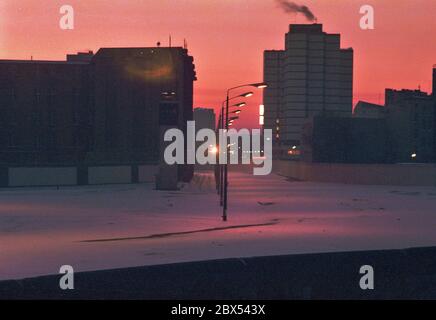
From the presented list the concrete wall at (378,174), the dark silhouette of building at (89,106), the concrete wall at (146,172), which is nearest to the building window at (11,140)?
the dark silhouette of building at (89,106)

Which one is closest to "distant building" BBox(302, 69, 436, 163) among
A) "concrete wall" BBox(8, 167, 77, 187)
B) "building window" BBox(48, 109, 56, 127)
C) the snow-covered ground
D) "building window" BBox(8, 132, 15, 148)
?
"building window" BBox(48, 109, 56, 127)

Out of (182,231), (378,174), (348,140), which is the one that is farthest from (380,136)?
(182,231)

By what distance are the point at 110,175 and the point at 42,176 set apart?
9.24 meters

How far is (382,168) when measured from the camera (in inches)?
3880

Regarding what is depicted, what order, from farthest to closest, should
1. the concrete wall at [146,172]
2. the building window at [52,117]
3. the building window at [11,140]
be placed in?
the building window at [52,117]
the concrete wall at [146,172]
the building window at [11,140]

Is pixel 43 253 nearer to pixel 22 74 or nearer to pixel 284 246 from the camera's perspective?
pixel 284 246

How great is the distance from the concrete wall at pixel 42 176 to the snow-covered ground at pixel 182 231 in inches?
1080

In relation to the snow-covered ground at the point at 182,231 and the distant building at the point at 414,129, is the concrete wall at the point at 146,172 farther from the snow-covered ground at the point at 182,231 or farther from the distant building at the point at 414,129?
the distant building at the point at 414,129

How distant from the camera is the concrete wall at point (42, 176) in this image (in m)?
86.7

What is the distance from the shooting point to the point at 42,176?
89.0 m

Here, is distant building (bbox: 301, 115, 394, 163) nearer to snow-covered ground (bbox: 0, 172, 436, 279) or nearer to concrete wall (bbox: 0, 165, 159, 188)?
concrete wall (bbox: 0, 165, 159, 188)

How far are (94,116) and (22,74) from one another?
11.5 metres
